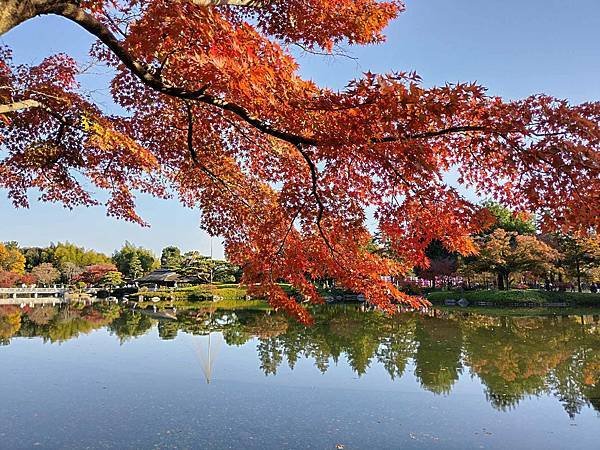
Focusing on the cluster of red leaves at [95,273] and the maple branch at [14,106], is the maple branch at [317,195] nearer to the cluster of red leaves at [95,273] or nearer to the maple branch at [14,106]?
the maple branch at [14,106]

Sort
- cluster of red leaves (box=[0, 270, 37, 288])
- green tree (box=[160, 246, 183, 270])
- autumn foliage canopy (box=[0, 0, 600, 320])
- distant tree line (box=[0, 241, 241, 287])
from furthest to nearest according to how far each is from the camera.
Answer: green tree (box=[160, 246, 183, 270])
cluster of red leaves (box=[0, 270, 37, 288])
distant tree line (box=[0, 241, 241, 287])
autumn foliage canopy (box=[0, 0, 600, 320])

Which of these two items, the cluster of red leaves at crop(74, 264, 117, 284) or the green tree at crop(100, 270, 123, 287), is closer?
the green tree at crop(100, 270, 123, 287)

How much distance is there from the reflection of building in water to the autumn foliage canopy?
11.5 feet

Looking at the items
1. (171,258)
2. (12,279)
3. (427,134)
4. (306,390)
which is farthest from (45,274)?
(427,134)

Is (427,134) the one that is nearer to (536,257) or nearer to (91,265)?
(536,257)

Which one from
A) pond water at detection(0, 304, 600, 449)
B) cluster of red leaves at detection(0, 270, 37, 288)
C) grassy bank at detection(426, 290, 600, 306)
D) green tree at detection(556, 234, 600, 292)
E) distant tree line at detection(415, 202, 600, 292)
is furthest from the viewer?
cluster of red leaves at detection(0, 270, 37, 288)

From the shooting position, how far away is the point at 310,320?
3846mm

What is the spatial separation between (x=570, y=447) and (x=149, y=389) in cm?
547

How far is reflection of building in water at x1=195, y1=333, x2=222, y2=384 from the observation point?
7871mm

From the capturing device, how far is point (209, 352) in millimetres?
9766

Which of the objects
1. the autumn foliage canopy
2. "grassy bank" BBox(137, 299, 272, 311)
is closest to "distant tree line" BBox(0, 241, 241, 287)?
"grassy bank" BBox(137, 299, 272, 311)

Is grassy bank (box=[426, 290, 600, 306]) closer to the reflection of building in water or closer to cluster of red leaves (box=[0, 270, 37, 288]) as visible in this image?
the reflection of building in water

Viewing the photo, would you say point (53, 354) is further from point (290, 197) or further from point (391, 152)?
point (391, 152)

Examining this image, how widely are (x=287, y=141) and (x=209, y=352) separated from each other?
25.7 feet
